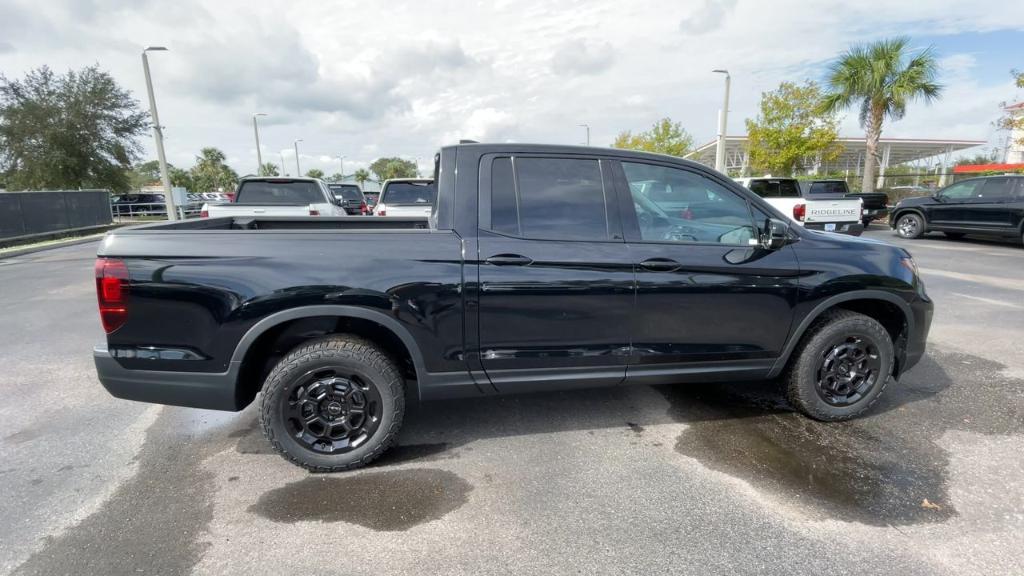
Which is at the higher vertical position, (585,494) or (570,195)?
(570,195)

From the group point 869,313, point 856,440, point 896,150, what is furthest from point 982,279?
point 896,150

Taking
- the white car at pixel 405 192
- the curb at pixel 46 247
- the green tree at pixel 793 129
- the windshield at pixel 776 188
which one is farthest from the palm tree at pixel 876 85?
the curb at pixel 46 247

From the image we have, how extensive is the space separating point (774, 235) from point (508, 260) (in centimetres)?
171

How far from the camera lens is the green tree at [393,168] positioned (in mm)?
88988

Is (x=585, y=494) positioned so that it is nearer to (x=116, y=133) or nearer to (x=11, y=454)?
(x=11, y=454)

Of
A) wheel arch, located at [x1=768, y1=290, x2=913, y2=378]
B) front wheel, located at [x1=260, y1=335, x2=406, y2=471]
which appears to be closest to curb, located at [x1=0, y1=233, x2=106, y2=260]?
front wheel, located at [x1=260, y1=335, x2=406, y2=471]

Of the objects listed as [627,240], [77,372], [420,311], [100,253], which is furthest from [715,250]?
[77,372]

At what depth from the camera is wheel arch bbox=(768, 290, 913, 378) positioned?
3.42 m

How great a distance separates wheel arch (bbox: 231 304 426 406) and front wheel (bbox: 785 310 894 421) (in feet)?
8.41

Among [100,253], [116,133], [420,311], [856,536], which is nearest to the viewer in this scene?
[856,536]

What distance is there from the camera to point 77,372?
4.70 metres

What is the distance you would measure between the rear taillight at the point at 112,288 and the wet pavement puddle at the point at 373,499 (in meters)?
1.25

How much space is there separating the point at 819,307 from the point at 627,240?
143 cm

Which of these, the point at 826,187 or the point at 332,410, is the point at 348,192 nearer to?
the point at 826,187
